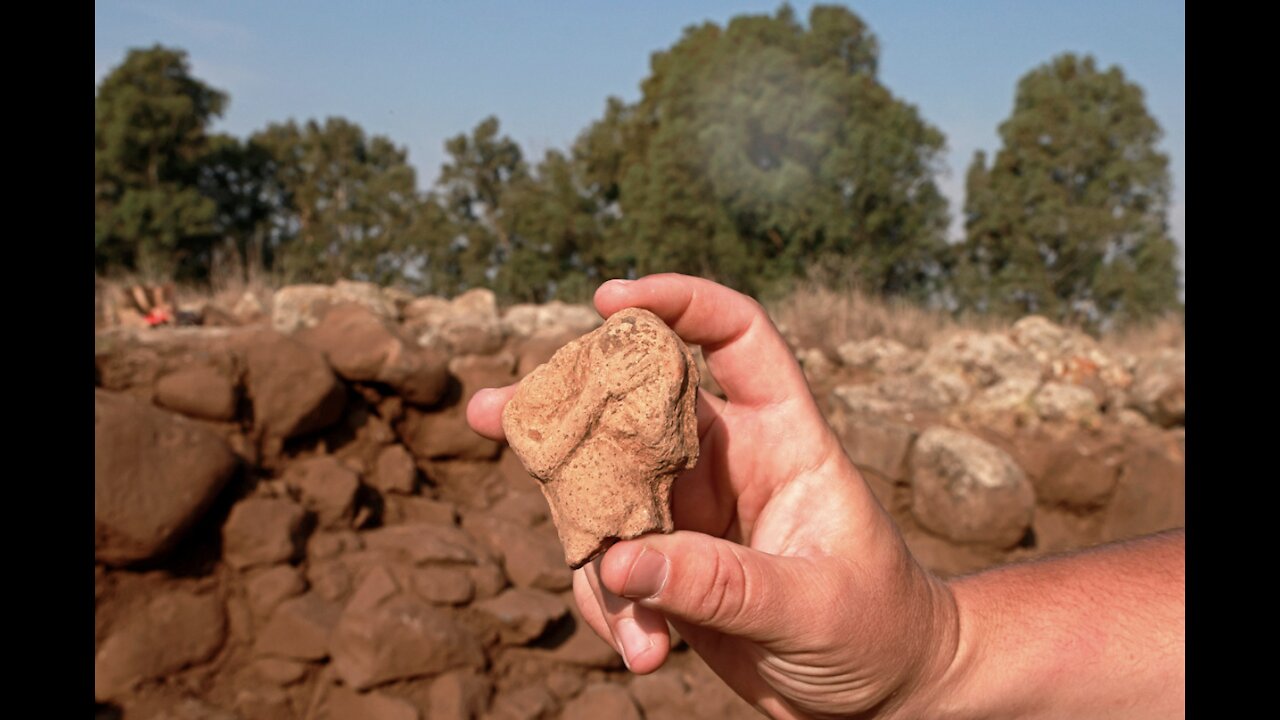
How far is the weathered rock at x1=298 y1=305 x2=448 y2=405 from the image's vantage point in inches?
201

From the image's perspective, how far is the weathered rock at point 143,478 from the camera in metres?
3.71

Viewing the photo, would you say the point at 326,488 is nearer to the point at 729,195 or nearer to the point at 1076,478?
the point at 1076,478

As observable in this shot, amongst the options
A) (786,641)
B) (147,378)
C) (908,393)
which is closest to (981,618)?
(786,641)

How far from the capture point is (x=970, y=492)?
5480 mm

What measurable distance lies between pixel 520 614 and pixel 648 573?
2.78 meters

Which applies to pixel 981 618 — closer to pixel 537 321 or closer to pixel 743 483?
pixel 743 483

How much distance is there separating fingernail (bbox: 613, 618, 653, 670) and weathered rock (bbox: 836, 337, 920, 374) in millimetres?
6047

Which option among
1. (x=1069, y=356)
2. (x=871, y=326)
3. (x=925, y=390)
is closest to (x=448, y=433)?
(x=925, y=390)

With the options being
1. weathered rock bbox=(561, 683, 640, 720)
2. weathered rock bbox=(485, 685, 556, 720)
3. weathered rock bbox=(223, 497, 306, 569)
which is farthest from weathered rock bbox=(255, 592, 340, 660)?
weathered rock bbox=(561, 683, 640, 720)

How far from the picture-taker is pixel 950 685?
1.93m

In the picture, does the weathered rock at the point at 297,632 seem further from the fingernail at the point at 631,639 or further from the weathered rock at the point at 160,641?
the fingernail at the point at 631,639

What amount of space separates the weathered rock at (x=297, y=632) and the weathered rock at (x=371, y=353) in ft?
4.92

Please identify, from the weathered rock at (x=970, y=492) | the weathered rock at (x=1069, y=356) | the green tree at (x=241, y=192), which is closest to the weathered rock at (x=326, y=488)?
the weathered rock at (x=970, y=492)

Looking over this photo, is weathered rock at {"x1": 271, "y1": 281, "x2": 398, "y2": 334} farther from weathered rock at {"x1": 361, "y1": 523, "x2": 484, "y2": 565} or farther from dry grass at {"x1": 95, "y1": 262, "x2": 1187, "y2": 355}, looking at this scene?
weathered rock at {"x1": 361, "y1": 523, "x2": 484, "y2": 565}
